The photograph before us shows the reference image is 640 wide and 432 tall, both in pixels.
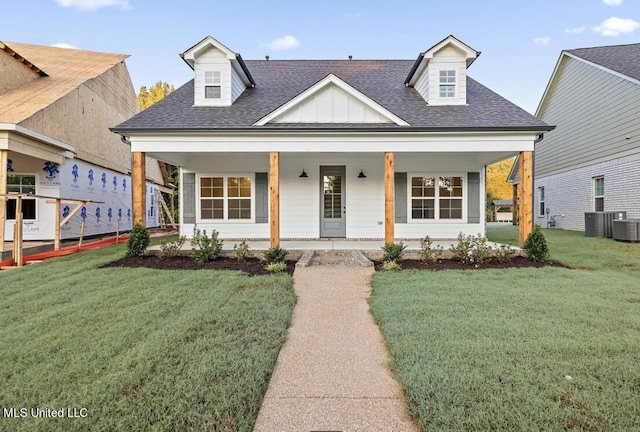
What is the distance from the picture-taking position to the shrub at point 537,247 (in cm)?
732

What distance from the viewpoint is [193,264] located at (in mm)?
7148

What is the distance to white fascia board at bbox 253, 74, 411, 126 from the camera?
7977mm

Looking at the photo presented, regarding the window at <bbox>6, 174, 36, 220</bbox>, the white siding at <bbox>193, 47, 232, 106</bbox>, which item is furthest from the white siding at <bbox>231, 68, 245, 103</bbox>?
the window at <bbox>6, 174, 36, 220</bbox>

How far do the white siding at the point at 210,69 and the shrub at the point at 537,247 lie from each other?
29.1ft

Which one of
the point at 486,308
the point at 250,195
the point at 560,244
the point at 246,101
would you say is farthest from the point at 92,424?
the point at 560,244

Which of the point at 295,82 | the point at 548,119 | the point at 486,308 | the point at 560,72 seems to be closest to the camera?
the point at 486,308

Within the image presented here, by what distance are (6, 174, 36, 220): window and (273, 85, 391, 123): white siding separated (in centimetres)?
911

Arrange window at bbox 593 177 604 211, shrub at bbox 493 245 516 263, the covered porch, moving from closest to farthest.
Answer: shrub at bbox 493 245 516 263
the covered porch
window at bbox 593 177 604 211

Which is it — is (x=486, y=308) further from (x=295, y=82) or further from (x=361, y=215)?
(x=295, y=82)

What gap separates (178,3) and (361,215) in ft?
36.5

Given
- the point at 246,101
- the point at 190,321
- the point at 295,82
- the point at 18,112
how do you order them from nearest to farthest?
the point at 190,321 < the point at 18,112 < the point at 246,101 < the point at 295,82

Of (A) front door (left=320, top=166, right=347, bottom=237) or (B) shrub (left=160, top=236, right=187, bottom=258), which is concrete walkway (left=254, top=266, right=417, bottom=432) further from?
(A) front door (left=320, top=166, right=347, bottom=237)

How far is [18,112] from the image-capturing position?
8961 millimetres

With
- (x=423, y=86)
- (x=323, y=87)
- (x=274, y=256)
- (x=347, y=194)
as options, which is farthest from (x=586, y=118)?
(x=274, y=256)
